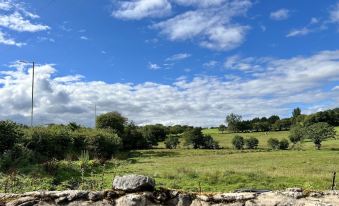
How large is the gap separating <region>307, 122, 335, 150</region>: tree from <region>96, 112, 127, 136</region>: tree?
37.1 meters

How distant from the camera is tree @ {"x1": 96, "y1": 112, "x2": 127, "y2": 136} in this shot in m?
84.1

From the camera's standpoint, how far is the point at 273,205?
5.42 m

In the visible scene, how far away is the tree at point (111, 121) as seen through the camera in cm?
8412

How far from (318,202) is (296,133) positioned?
9165 cm

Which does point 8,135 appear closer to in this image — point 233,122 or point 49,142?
point 49,142

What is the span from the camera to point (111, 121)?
278 ft

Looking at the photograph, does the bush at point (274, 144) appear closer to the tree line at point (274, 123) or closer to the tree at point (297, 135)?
the tree at point (297, 135)

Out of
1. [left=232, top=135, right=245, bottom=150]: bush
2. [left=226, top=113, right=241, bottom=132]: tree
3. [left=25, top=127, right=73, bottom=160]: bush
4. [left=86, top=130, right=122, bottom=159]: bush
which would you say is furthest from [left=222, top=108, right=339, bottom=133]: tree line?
[left=25, top=127, right=73, bottom=160]: bush

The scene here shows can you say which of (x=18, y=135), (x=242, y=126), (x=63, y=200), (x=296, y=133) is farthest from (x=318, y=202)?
(x=242, y=126)

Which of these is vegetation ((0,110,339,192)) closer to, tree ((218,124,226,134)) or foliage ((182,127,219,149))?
foliage ((182,127,219,149))

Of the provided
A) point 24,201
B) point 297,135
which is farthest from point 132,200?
point 297,135

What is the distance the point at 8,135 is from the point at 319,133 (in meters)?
64.2

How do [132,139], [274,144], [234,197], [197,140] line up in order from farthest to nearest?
[197,140]
[132,139]
[274,144]
[234,197]

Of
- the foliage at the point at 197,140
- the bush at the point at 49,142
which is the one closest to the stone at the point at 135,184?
the bush at the point at 49,142
